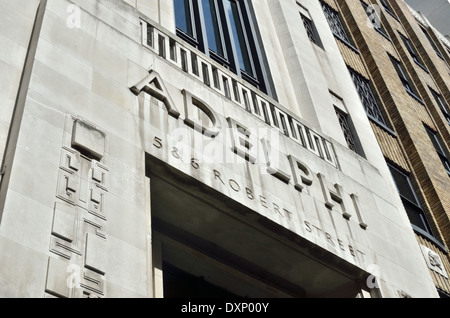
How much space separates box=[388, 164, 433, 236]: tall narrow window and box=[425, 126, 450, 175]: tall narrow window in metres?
3.78

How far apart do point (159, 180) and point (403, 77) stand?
18.7 metres

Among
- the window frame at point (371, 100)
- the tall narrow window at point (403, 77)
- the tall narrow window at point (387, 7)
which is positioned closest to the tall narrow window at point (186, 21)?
the window frame at point (371, 100)

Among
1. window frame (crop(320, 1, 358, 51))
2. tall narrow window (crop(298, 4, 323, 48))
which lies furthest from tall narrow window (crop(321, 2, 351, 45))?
tall narrow window (crop(298, 4, 323, 48))

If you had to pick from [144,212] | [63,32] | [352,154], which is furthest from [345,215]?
[63,32]

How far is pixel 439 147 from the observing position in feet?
74.7

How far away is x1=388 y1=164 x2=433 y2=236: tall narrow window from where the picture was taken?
674 inches

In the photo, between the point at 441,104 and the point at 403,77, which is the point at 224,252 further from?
the point at 441,104

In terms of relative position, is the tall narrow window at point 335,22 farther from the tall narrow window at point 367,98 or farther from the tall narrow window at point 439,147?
the tall narrow window at point 439,147

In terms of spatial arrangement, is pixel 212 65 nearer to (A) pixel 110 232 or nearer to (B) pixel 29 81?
(B) pixel 29 81

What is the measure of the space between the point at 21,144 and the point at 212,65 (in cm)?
534

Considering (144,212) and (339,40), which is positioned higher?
(339,40)

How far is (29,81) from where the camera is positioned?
7.70 meters

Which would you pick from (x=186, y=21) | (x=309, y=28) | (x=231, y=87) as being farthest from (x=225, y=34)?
(x=309, y=28)

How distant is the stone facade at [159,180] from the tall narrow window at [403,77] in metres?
11.8
